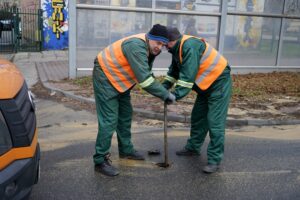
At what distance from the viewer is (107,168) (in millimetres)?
4156

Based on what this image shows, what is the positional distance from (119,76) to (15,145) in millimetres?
1585

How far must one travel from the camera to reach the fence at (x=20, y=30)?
49.3 ft

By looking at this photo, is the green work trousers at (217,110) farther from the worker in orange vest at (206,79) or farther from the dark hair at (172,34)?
the dark hair at (172,34)

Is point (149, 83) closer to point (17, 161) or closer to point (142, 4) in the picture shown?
point (17, 161)

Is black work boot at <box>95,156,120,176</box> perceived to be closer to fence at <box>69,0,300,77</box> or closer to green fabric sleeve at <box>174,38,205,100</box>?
green fabric sleeve at <box>174,38,205,100</box>

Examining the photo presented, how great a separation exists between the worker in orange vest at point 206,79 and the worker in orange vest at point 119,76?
203mm

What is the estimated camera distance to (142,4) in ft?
→ 32.1

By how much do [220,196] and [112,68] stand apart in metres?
1.76

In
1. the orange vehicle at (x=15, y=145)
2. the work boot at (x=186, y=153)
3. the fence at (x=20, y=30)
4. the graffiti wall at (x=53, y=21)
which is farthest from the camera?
the graffiti wall at (x=53, y=21)

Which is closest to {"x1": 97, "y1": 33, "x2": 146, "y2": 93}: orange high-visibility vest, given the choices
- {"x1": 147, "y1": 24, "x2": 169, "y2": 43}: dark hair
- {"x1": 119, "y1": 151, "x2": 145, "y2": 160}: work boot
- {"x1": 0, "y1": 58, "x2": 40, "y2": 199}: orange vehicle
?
{"x1": 147, "y1": 24, "x2": 169, "y2": 43}: dark hair

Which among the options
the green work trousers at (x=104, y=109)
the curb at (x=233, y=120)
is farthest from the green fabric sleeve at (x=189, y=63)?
the curb at (x=233, y=120)

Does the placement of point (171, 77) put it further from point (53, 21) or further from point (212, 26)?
point (53, 21)

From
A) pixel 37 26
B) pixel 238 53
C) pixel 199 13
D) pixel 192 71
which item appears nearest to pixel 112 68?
pixel 192 71

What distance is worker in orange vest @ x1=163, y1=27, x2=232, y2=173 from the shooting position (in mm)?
4004
